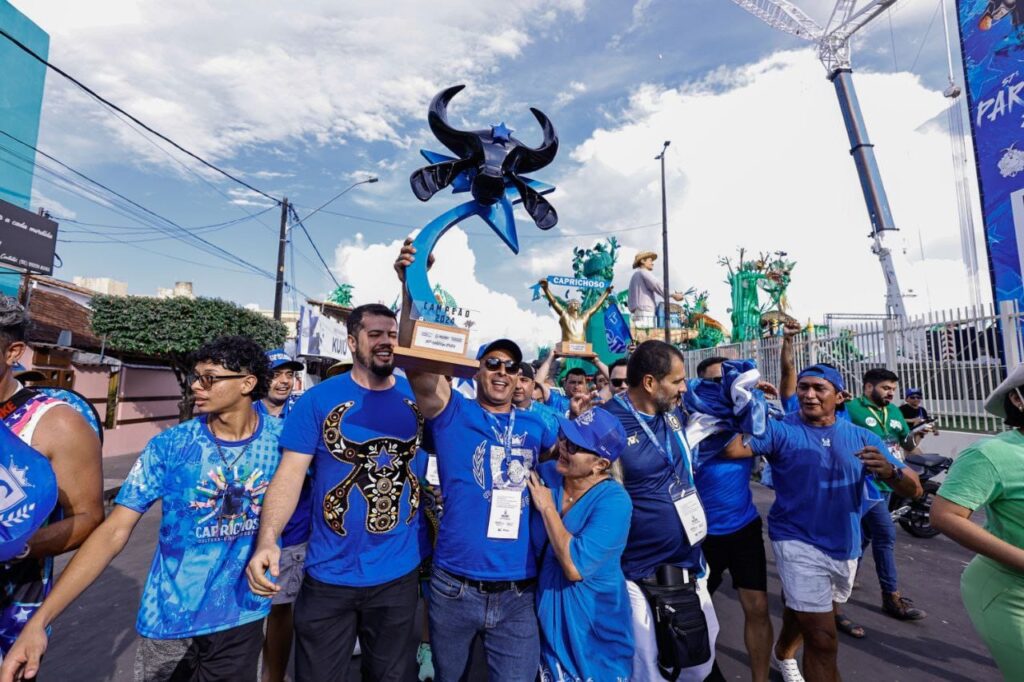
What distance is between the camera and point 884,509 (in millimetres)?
4297

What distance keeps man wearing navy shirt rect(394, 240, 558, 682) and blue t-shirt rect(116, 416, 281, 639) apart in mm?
794

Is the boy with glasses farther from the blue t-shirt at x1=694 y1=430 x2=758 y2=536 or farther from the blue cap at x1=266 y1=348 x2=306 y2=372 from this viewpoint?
the blue t-shirt at x1=694 y1=430 x2=758 y2=536

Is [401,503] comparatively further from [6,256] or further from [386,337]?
[6,256]

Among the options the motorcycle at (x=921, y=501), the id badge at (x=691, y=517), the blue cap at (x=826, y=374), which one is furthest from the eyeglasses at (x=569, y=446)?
the motorcycle at (x=921, y=501)

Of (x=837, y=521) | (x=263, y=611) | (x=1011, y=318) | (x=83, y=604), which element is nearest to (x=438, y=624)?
(x=263, y=611)

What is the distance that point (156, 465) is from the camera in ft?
6.95

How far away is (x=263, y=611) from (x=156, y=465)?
759mm

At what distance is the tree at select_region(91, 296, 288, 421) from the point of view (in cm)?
1333

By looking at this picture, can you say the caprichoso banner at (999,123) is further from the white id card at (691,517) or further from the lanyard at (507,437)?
the lanyard at (507,437)

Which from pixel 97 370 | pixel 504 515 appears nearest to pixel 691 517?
pixel 504 515

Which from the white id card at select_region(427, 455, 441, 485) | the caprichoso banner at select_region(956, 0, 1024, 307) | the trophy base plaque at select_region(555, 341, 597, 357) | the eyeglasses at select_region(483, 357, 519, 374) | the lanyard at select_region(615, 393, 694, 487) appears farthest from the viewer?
the caprichoso banner at select_region(956, 0, 1024, 307)

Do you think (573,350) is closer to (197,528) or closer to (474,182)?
(474,182)

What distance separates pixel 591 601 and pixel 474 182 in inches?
79.5

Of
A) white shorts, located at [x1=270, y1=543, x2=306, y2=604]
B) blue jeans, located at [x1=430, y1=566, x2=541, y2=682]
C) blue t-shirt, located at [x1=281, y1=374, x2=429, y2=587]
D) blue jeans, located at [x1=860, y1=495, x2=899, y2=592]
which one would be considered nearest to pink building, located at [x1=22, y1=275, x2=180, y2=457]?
white shorts, located at [x1=270, y1=543, x2=306, y2=604]
